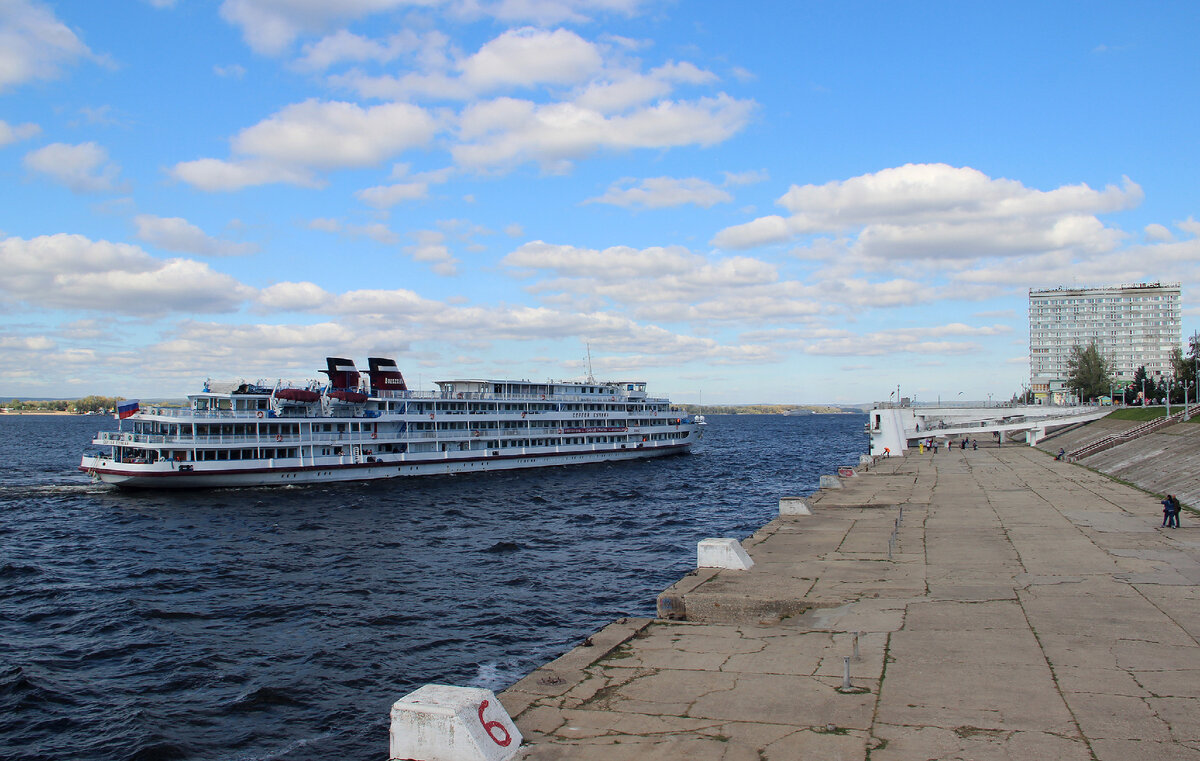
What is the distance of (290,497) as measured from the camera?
53031mm

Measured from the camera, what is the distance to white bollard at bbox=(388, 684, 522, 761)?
8.20 meters

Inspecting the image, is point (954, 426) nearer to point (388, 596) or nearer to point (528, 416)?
point (528, 416)

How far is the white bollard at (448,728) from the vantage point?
323 inches

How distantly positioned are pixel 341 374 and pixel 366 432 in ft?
18.2

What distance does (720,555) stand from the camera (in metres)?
17.9

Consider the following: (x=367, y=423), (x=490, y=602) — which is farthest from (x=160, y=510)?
(x=490, y=602)

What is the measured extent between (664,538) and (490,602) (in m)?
13.7

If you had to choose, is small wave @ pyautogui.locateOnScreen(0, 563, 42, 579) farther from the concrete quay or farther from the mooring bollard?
the mooring bollard

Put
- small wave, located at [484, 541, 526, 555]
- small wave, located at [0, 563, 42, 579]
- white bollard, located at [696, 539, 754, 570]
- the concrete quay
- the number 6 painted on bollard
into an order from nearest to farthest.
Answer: the number 6 painted on bollard, the concrete quay, white bollard, located at [696, 539, 754, 570], small wave, located at [0, 563, 42, 579], small wave, located at [484, 541, 526, 555]

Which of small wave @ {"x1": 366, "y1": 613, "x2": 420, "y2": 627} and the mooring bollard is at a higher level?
the mooring bollard

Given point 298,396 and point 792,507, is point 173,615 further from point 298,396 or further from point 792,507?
point 298,396

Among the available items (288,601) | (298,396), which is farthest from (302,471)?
(288,601)

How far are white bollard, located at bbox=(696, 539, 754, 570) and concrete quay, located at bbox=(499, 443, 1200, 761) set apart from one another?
9.9 inches

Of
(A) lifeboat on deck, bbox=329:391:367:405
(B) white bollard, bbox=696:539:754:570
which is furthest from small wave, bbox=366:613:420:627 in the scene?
(A) lifeboat on deck, bbox=329:391:367:405
